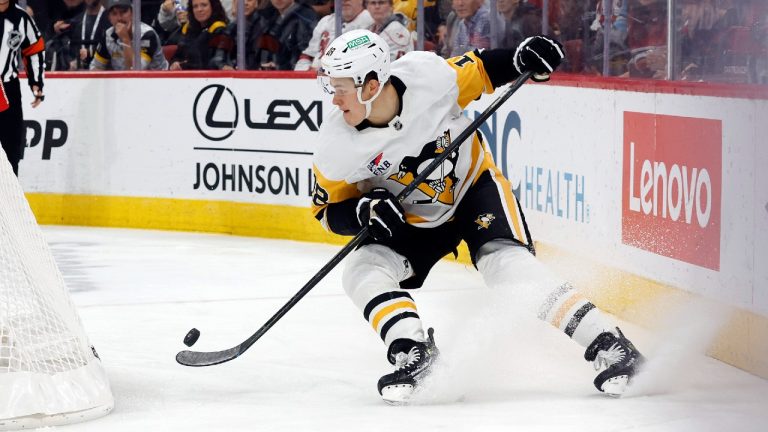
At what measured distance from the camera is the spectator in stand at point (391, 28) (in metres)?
6.61

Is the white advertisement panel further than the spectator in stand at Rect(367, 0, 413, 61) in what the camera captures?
Yes

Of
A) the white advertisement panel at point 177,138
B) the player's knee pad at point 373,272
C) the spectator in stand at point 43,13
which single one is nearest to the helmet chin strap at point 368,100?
the player's knee pad at point 373,272

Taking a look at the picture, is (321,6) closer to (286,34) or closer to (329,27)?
(329,27)

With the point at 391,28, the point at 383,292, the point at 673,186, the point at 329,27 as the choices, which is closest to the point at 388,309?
the point at 383,292

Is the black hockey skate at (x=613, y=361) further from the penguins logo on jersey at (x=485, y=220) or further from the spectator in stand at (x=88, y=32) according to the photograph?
the spectator in stand at (x=88, y=32)

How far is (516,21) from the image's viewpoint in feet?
19.2

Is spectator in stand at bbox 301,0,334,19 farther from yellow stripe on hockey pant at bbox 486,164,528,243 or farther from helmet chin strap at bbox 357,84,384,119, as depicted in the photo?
helmet chin strap at bbox 357,84,384,119

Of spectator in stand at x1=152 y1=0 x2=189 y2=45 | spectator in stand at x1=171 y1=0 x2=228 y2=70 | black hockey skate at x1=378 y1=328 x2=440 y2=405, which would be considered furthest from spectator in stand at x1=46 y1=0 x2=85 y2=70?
black hockey skate at x1=378 y1=328 x2=440 y2=405

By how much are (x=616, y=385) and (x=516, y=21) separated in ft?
8.93

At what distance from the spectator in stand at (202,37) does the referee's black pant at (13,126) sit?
3.23 ft

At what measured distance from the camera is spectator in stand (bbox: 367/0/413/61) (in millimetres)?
6613

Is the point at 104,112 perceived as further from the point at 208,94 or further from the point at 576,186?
the point at 576,186

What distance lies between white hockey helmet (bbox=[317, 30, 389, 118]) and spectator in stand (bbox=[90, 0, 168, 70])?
168 inches

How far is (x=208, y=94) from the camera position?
24.5ft
